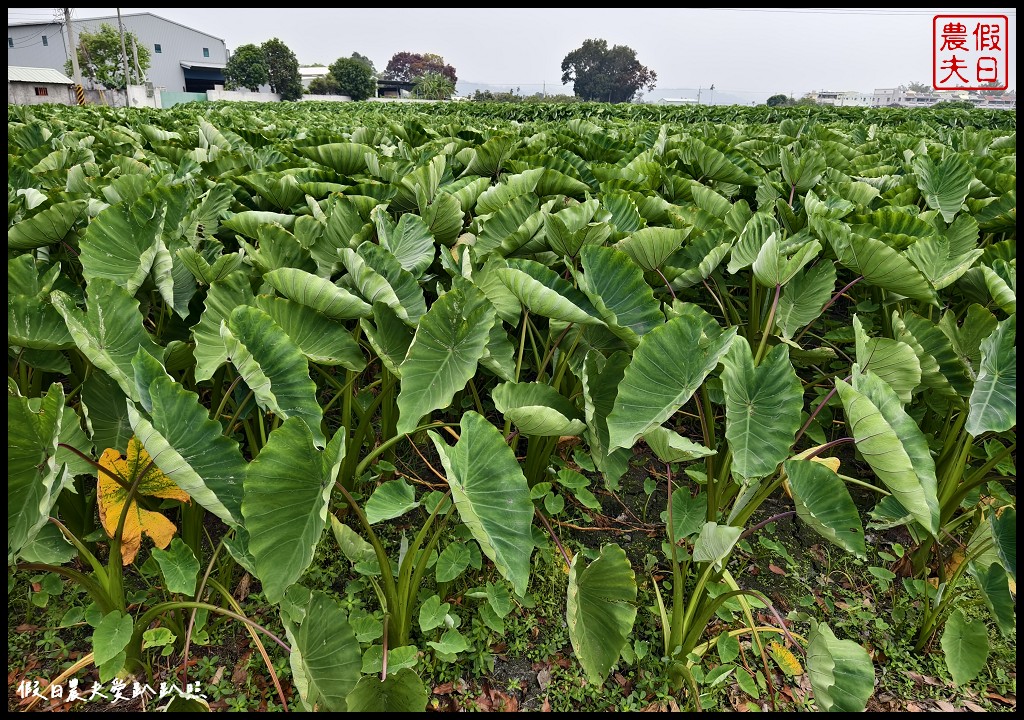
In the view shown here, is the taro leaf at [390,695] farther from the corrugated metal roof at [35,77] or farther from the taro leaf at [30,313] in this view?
the corrugated metal roof at [35,77]

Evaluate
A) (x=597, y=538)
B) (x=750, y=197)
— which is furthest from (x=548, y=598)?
(x=750, y=197)

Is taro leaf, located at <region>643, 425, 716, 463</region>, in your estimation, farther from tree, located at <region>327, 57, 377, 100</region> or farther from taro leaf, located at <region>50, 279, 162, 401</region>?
tree, located at <region>327, 57, 377, 100</region>

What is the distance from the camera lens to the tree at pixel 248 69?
4653cm

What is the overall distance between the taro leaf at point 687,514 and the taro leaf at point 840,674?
395mm

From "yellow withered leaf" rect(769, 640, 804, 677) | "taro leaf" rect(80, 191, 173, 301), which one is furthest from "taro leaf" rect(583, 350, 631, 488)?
"taro leaf" rect(80, 191, 173, 301)

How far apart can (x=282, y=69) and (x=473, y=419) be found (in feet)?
192

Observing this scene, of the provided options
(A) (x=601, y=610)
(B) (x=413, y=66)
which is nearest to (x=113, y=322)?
(A) (x=601, y=610)

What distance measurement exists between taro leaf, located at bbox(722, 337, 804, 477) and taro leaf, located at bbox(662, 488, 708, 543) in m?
0.44

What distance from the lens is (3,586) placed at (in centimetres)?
108

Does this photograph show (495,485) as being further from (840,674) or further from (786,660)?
(786,660)

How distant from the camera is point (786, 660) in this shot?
1423mm

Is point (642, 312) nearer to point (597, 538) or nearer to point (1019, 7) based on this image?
point (597, 538)

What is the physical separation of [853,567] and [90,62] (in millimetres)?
55856

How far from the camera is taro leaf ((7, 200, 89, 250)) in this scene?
1447mm
